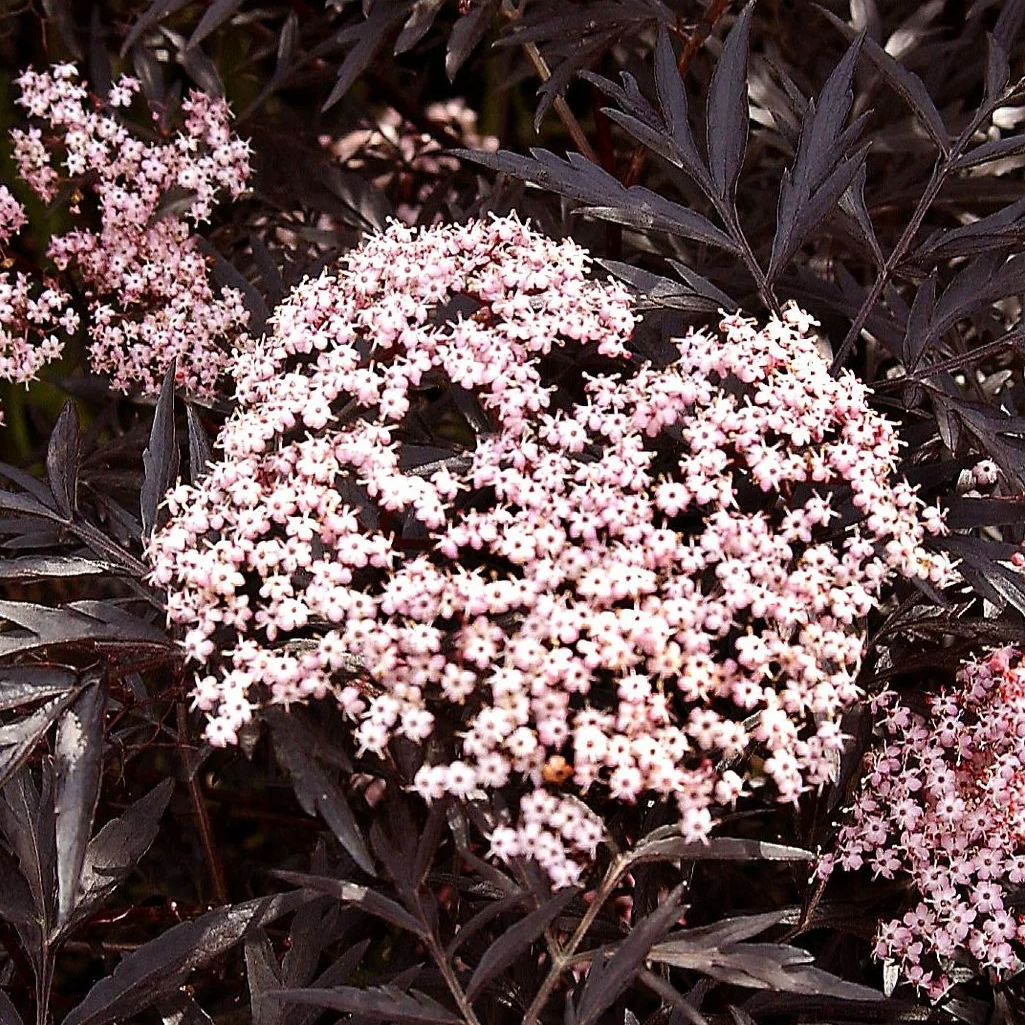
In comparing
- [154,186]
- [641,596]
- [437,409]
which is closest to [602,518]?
[641,596]

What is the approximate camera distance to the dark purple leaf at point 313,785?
91cm

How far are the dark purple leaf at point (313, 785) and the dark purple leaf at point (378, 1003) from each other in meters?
0.09

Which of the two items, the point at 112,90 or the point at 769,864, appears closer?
the point at 769,864

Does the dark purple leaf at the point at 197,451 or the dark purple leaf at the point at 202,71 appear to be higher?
the dark purple leaf at the point at 202,71

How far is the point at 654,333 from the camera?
124 cm

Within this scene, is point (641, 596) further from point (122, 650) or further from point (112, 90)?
point (112, 90)

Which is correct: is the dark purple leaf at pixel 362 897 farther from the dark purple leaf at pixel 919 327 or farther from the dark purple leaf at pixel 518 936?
the dark purple leaf at pixel 919 327

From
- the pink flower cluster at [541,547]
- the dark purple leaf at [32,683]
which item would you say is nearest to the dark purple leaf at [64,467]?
the pink flower cluster at [541,547]

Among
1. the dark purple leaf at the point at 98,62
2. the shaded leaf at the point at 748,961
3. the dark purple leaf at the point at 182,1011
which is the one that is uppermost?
the dark purple leaf at the point at 98,62

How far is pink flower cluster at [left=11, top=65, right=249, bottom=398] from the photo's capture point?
55.4 inches

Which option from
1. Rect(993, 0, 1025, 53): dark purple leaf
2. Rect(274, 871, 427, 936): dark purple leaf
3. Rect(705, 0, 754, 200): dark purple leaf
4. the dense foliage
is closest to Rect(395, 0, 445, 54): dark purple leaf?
the dense foliage

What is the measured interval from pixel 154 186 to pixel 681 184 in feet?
2.05

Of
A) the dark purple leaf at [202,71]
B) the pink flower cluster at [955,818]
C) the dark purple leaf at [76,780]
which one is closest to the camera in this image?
the dark purple leaf at [76,780]

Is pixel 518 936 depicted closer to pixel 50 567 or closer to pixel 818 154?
pixel 50 567
